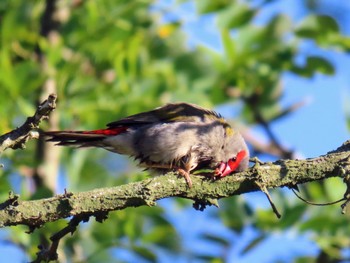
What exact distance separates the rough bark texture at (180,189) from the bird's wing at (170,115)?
6.47 ft

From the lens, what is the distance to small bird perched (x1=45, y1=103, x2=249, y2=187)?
580 centimetres

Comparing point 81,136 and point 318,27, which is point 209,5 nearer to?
point 318,27

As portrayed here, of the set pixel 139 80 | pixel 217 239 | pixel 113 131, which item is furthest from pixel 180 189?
pixel 139 80

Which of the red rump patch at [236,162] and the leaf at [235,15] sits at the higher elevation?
the leaf at [235,15]

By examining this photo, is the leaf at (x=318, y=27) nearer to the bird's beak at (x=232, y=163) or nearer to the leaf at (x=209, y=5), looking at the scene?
the leaf at (x=209, y=5)

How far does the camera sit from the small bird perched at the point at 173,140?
5.80 meters

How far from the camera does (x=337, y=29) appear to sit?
691 centimetres

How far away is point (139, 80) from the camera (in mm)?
6793

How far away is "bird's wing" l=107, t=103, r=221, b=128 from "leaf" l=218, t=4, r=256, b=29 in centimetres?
108

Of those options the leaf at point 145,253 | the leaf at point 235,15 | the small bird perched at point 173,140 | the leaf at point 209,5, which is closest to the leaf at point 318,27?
the leaf at point 235,15

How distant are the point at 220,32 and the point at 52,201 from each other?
3.74m

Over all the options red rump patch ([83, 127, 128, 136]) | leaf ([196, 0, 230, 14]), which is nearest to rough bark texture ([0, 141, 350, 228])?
red rump patch ([83, 127, 128, 136])

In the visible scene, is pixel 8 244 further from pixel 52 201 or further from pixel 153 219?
pixel 52 201

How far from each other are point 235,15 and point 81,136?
6.80 ft
